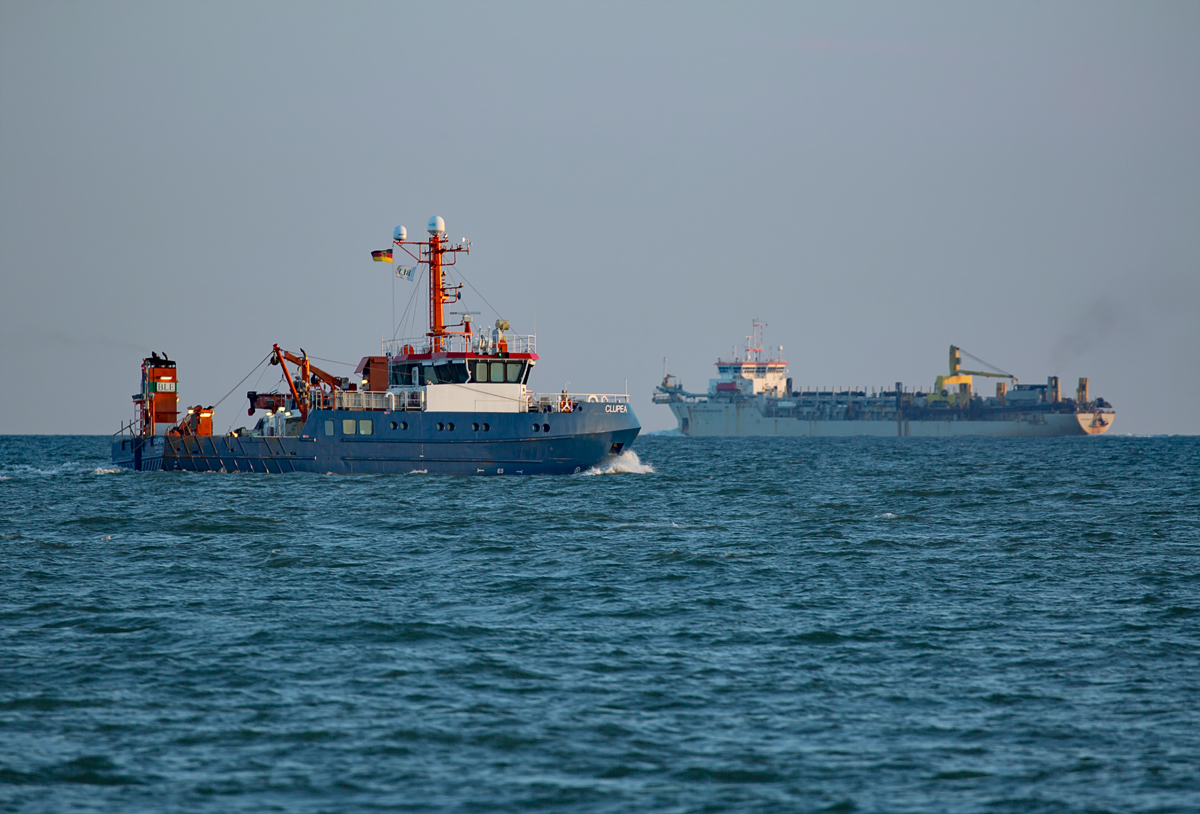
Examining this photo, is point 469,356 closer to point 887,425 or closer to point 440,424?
point 440,424

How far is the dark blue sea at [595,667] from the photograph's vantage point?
1087 cm

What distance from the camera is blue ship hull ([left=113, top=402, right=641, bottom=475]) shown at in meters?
47.4

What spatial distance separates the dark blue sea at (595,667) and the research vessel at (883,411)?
15095cm

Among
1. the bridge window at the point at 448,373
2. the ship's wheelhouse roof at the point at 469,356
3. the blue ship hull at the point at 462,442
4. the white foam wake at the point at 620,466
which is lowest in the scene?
the white foam wake at the point at 620,466

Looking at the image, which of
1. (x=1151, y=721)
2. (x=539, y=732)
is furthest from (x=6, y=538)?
(x=1151, y=721)

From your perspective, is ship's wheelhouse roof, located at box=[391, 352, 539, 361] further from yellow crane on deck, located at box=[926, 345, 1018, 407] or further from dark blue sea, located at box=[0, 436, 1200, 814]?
yellow crane on deck, located at box=[926, 345, 1018, 407]

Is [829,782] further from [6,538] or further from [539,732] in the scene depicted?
A: [6,538]

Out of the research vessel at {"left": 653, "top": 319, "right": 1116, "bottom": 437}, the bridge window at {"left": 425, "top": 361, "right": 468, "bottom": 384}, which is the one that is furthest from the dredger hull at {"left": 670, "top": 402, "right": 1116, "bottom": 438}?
the bridge window at {"left": 425, "top": 361, "right": 468, "bottom": 384}

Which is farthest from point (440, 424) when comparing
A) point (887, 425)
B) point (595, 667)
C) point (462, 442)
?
point (887, 425)

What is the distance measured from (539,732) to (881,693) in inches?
178

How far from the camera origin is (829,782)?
35.7ft

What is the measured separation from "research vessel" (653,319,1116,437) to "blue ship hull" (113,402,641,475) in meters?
136

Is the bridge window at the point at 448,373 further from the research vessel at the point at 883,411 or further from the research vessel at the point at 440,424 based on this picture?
the research vessel at the point at 883,411

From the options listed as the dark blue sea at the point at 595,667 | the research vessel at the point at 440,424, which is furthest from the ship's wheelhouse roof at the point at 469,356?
the dark blue sea at the point at 595,667
